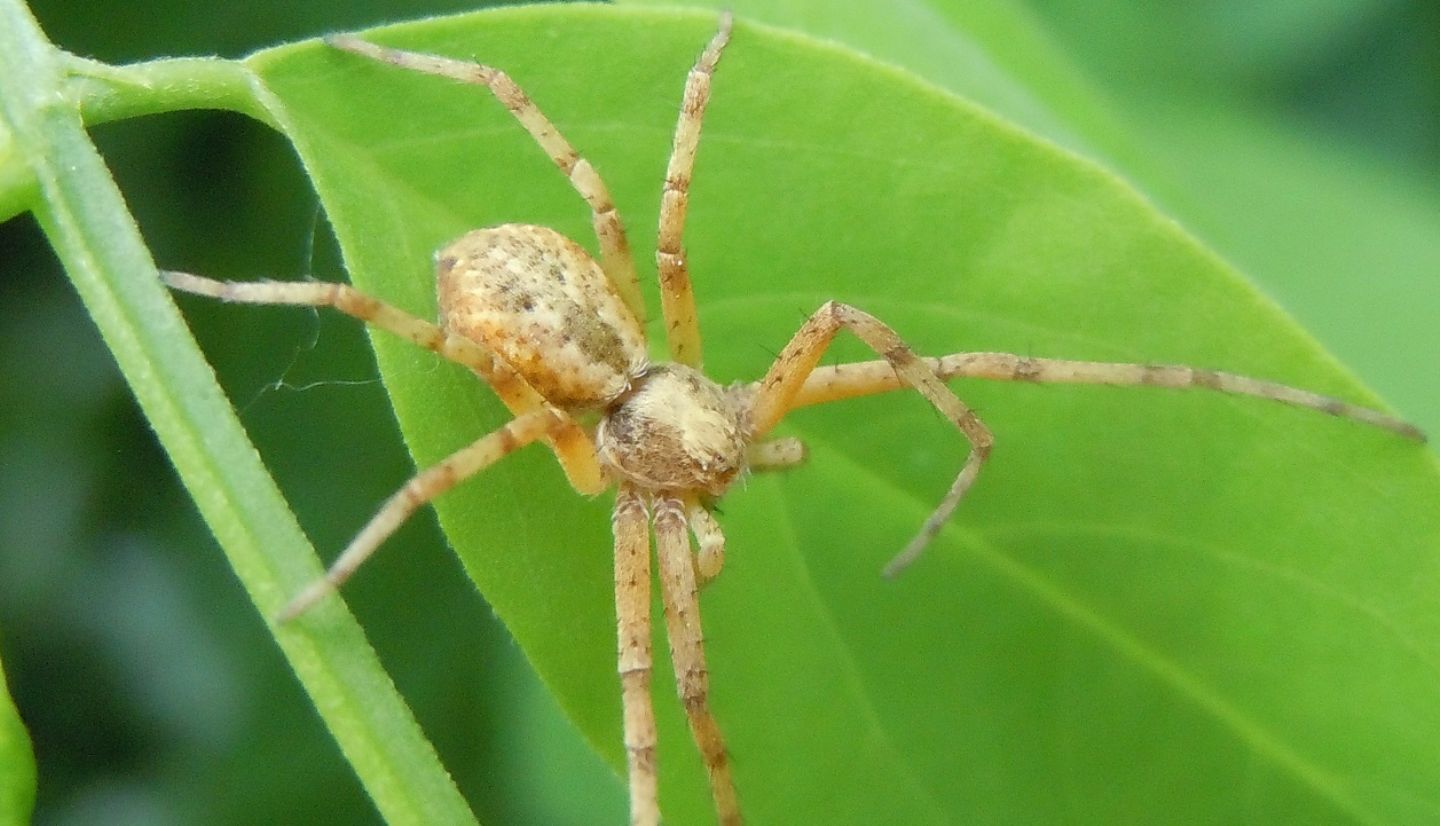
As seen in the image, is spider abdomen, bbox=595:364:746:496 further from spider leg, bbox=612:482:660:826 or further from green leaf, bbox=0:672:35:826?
green leaf, bbox=0:672:35:826

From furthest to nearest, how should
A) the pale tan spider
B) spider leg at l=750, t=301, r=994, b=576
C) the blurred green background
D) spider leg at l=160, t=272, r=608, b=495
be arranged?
the blurred green background < spider leg at l=750, t=301, r=994, b=576 < the pale tan spider < spider leg at l=160, t=272, r=608, b=495

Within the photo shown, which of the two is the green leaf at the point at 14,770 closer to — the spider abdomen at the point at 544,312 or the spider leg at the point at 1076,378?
the spider abdomen at the point at 544,312

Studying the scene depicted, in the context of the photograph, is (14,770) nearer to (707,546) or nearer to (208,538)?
(707,546)

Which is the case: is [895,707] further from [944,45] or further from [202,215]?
[202,215]

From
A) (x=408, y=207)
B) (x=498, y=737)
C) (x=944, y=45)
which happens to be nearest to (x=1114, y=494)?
(x=944, y=45)

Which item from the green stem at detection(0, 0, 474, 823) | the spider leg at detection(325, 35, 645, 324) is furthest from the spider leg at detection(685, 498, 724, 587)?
the green stem at detection(0, 0, 474, 823)

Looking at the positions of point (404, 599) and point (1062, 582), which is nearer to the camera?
point (1062, 582)

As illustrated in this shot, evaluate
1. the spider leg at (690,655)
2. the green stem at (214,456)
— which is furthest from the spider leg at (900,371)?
the green stem at (214,456)
